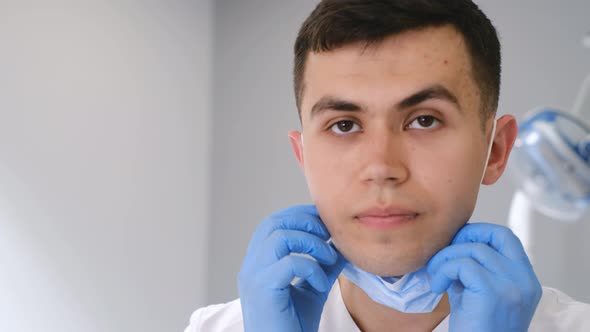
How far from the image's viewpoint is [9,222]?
175cm

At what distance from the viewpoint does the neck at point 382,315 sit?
1.13 metres

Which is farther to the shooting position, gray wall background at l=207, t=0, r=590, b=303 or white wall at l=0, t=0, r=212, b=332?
gray wall background at l=207, t=0, r=590, b=303

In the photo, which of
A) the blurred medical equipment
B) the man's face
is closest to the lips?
the man's face

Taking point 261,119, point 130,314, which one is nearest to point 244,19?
point 261,119

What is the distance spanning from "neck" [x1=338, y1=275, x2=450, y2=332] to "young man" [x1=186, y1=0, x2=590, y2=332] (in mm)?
79

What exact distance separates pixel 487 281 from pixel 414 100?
1.07ft

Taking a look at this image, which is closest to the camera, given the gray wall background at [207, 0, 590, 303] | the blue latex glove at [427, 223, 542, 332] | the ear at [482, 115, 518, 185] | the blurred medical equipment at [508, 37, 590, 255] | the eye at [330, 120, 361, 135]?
the blue latex glove at [427, 223, 542, 332]

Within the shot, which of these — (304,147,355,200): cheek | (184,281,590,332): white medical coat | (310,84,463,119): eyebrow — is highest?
(310,84,463,119): eyebrow

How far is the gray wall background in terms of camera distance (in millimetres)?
2061

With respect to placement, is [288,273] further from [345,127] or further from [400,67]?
[400,67]

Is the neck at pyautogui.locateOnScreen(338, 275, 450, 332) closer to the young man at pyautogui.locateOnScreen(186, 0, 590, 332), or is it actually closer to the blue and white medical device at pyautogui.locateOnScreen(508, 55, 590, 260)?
the young man at pyautogui.locateOnScreen(186, 0, 590, 332)

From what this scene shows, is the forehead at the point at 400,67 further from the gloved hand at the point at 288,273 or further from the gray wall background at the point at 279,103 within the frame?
the gray wall background at the point at 279,103

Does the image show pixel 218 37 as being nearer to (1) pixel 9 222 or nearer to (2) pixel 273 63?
(2) pixel 273 63

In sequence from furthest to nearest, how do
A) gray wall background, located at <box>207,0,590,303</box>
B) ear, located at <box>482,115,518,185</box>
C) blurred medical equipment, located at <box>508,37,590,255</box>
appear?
gray wall background, located at <box>207,0,590,303</box> → blurred medical equipment, located at <box>508,37,590,255</box> → ear, located at <box>482,115,518,185</box>
